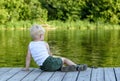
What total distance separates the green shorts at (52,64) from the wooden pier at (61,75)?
0.41 feet

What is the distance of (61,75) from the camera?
6258 mm

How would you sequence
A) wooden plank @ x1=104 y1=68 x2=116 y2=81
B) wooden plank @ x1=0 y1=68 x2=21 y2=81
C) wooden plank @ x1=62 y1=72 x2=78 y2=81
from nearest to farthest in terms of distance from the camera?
wooden plank @ x1=104 y1=68 x2=116 y2=81, wooden plank @ x1=62 y1=72 x2=78 y2=81, wooden plank @ x1=0 y1=68 x2=21 y2=81

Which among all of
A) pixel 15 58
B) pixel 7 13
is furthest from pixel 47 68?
pixel 7 13

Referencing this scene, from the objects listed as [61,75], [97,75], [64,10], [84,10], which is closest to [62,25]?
[64,10]

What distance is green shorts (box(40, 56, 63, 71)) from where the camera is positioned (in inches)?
262

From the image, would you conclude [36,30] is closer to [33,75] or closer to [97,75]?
[33,75]

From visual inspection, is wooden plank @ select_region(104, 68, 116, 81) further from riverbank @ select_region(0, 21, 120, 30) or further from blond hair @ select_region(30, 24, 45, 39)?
riverbank @ select_region(0, 21, 120, 30)

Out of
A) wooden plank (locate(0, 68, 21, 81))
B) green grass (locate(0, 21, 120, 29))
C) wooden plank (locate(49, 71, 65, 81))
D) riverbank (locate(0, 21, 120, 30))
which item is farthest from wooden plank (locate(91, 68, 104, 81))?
green grass (locate(0, 21, 120, 29))

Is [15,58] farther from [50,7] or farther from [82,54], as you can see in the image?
[50,7]

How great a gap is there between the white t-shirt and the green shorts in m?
0.08

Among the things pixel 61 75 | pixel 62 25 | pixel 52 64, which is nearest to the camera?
pixel 61 75

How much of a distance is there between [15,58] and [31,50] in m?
8.55

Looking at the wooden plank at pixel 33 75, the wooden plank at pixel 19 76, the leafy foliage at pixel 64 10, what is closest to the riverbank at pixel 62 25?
the leafy foliage at pixel 64 10

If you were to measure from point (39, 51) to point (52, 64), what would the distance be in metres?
0.31
